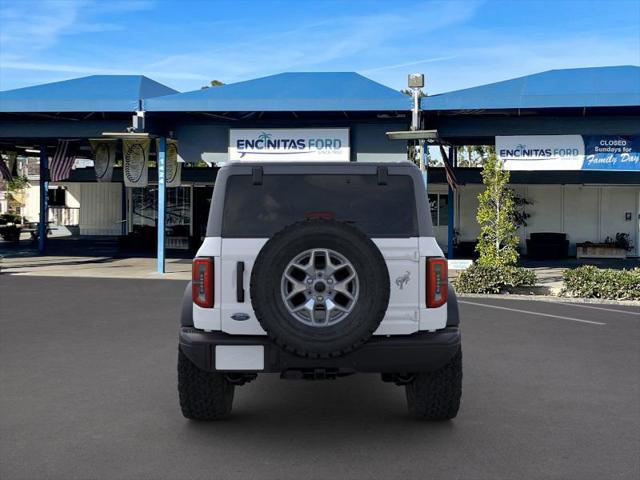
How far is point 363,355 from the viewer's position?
4711 millimetres

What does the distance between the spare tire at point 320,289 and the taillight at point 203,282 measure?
43 cm

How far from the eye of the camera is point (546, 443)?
5074 millimetres

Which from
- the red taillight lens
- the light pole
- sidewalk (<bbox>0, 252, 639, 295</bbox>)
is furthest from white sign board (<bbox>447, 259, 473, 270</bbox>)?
the red taillight lens

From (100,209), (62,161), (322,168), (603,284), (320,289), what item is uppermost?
(62,161)

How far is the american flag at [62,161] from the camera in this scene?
976 inches

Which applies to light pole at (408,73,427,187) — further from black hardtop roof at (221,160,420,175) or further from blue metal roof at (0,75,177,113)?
black hardtop roof at (221,160,420,175)

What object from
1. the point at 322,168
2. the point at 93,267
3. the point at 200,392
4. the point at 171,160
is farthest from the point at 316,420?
the point at 93,267

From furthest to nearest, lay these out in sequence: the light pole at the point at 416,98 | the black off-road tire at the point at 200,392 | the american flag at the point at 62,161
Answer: the american flag at the point at 62,161
the light pole at the point at 416,98
the black off-road tire at the point at 200,392

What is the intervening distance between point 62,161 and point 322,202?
72.1 ft

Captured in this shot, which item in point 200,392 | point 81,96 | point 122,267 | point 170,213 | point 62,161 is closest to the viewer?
point 200,392

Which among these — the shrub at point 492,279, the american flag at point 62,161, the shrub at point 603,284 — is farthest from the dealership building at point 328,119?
the shrub at point 603,284

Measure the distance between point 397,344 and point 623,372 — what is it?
3.94 meters

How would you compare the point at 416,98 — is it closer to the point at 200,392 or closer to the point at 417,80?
the point at 417,80

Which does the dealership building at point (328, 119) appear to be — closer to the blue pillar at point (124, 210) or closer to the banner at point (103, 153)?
the banner at point (103, 153)
